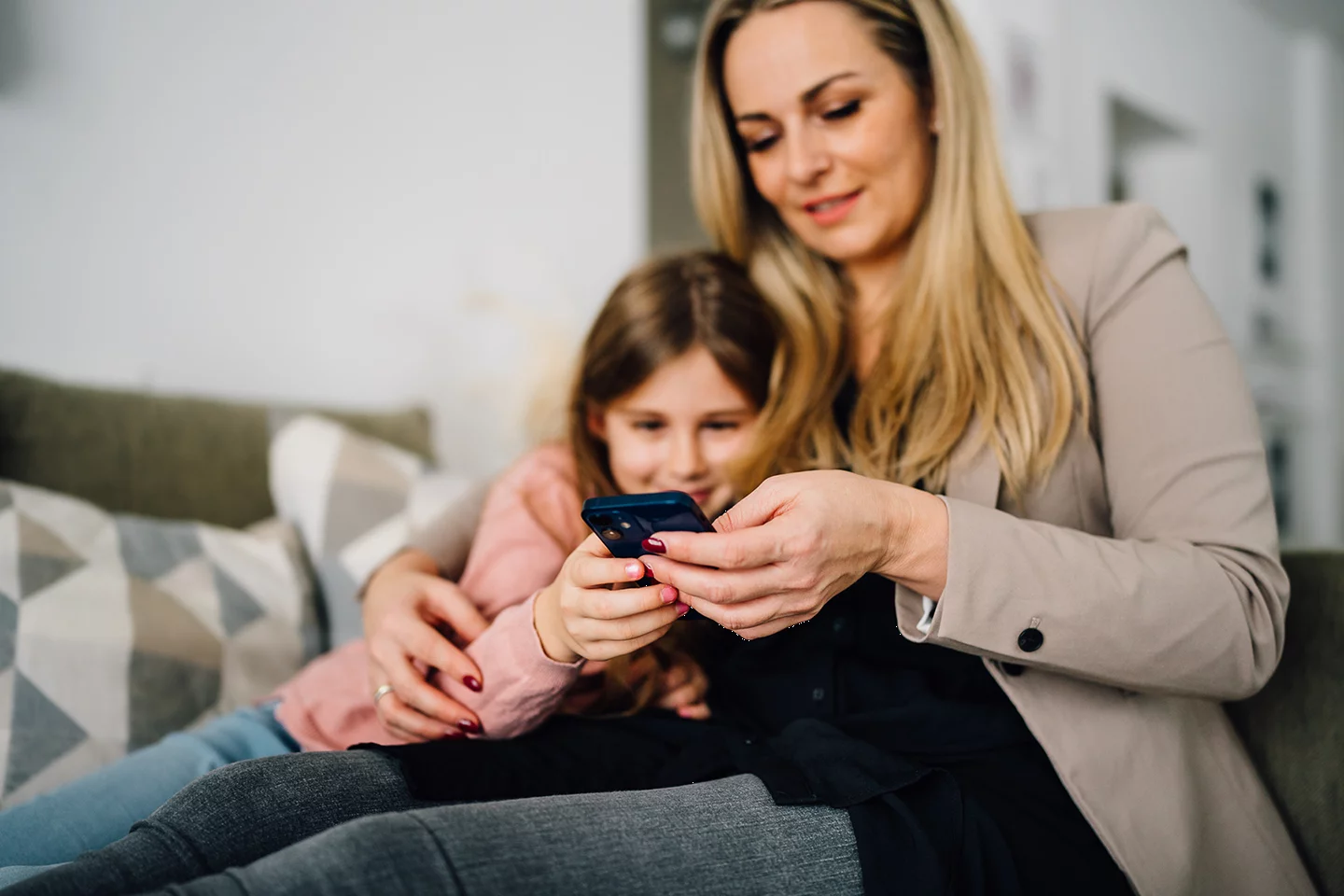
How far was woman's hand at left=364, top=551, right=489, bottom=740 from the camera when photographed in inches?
36.5

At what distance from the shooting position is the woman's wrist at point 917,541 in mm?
798

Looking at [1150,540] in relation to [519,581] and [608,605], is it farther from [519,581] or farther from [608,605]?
[519,581]

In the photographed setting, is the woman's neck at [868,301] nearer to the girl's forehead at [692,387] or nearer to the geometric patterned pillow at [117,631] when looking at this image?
the girl's forehead at [692,387]

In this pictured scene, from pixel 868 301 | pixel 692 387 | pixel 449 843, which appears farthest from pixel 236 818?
pixel 868 301

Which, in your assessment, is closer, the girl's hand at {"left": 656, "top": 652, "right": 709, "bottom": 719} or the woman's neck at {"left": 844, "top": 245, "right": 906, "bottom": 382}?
the girl's hand at {"left": 656, "top": 652, "right": 709, "bottom": 719}

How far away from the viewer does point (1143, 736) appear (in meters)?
0.88

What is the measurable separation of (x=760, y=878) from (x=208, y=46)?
1.77 m

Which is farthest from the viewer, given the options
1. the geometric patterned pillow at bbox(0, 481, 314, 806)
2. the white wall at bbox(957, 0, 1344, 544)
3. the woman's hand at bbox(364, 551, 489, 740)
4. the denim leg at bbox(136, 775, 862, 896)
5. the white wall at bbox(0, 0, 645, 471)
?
the white wall at bbox(957, 0, 1344, 544)

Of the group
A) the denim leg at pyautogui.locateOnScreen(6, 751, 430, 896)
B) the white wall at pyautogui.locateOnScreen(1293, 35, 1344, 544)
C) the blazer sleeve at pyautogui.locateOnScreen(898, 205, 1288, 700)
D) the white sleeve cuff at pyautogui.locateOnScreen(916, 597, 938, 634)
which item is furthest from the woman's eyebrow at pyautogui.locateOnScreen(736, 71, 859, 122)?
the white wall at pyautogui.locateOnScreen(1293, 35, 1344, 544)

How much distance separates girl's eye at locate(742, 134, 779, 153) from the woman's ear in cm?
39

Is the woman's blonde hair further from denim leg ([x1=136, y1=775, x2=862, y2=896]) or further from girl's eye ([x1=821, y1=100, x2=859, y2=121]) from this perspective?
denim leg ([x1=136, y1=775, x2=862, y2=896])

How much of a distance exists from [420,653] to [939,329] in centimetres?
64

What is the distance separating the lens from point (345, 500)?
4.90 ft

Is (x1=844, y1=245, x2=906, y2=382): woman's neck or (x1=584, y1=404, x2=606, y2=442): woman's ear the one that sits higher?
(x1=844, y1=245, x2=906, y2=382): woman's neck
